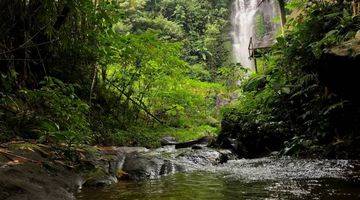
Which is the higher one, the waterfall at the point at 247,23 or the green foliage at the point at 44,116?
the waterfall at the point at 247,23

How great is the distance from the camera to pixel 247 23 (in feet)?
121

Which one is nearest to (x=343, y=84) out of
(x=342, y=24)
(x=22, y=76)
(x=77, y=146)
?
(x=342, y=24)

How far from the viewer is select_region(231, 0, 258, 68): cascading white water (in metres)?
35.7

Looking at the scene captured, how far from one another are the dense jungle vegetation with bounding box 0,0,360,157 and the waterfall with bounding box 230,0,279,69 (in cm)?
2333

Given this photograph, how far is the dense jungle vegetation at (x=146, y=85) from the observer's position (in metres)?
4.92

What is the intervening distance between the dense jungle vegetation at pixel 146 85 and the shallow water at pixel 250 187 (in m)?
1.00

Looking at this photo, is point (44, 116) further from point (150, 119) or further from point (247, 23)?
point (247, 23)

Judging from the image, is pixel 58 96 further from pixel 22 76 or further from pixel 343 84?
pixel 343 84

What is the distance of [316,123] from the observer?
6.87 m

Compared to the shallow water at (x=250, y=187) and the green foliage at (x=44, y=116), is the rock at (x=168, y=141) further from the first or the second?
the shallow water at (x=250, y=187)

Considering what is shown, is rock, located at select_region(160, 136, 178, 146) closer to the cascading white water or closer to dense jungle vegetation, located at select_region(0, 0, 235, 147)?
dense jungle vegetation, located at select_region(0, 0, 235, 147)

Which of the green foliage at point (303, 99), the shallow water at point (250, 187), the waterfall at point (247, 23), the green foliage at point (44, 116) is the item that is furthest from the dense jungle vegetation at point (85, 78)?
the waterfall at point (247, 23)

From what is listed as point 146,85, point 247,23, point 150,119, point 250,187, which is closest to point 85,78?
point 146,85

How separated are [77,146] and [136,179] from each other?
79cm
